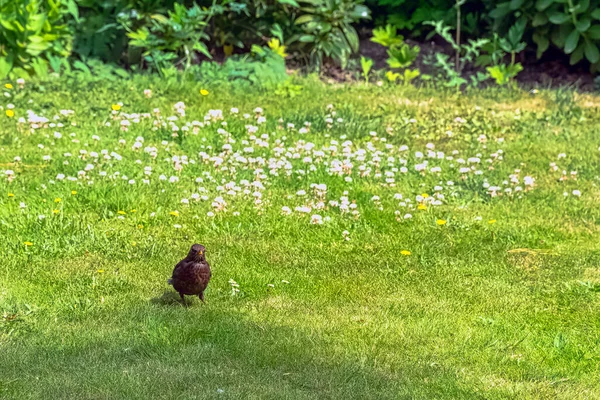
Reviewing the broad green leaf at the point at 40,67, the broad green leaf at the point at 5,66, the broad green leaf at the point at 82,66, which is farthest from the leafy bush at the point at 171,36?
the broad green leaf at the point at 5,66

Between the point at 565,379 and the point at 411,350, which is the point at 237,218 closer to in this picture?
the point at 411,350

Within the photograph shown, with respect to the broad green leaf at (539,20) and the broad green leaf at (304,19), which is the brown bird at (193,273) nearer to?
the broad green leaf at (304,19)

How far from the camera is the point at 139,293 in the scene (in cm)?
495

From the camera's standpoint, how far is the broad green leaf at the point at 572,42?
1019 centimetres

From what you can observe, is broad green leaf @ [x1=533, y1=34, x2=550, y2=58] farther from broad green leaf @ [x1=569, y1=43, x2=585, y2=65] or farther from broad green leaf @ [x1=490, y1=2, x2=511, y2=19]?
broad green leaf @ [x1=490, y1=2, x2=511, y2=19]

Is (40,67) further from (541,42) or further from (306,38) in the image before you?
(541,42)

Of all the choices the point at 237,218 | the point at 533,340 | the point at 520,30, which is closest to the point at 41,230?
the point at 237,218

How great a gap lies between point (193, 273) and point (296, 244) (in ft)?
4.35

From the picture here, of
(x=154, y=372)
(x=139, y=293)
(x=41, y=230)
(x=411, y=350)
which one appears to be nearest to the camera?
(x=154, y=372)

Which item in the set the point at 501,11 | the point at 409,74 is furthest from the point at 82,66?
the point at 501,11

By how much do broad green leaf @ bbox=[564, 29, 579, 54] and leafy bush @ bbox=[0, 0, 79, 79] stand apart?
5442 mm

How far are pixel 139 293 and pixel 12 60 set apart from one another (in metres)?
5.19

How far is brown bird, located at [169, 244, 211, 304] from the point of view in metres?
4.58

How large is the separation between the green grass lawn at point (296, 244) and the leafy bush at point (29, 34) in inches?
24.9
